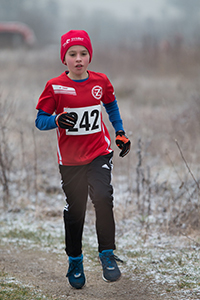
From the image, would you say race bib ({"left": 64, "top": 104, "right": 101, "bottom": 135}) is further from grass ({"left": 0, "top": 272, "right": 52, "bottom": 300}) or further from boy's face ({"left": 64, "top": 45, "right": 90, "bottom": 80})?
grass ({"left": 0, "top": 272, "right": 52, "bottom": 300})

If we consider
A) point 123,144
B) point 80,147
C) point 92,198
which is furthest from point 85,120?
point 92,198

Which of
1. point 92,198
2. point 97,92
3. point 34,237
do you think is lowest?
point 34,237

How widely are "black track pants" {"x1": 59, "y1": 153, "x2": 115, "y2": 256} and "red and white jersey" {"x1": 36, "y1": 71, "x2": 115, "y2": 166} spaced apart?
7 cm

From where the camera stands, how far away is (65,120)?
2.29m

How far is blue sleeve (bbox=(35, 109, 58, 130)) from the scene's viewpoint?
2.38 metres

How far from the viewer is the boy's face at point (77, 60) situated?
2.48 metres

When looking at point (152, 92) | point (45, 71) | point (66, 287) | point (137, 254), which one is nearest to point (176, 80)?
point (152, 92)

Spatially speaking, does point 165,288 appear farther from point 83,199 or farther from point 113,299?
point 83,199

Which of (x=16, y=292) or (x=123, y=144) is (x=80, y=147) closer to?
(x=123, y=144)

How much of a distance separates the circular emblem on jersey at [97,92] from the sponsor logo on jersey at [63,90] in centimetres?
16

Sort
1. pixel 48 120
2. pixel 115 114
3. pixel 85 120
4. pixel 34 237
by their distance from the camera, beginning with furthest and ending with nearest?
pixel 34 237
pixel 115 114
pixel 85 120
pixel 48 120

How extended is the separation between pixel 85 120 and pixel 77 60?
0.43 metres

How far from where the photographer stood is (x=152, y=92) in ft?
36.0

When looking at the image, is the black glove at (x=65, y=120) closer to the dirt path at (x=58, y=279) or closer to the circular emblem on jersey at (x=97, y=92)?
the circular emblem on jersey at (x=97, y=92)
